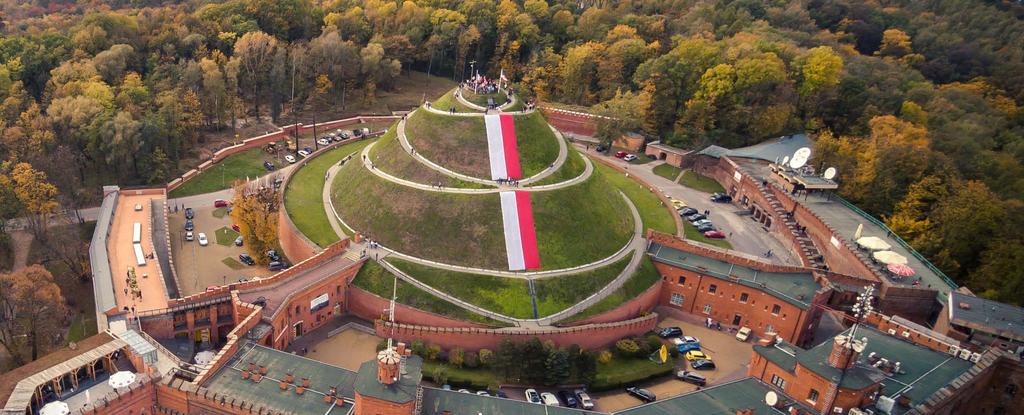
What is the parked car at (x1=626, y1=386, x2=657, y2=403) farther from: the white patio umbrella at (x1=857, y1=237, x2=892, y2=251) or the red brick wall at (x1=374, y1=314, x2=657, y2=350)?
the white patio umbrella at (x1=857, y1=237, x2=892, y2=251)

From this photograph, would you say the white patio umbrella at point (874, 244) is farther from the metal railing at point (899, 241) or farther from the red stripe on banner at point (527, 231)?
the red stripe on banner at point (527, 231)

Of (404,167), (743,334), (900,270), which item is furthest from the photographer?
(404,167)

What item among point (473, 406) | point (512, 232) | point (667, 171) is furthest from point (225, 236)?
→ point (667, 171)

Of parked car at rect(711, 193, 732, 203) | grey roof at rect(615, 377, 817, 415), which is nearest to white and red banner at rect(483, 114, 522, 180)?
grey roof at rect(615, 377, 817, 415)

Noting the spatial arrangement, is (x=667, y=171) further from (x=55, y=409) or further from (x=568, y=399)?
(x=55, y=409)

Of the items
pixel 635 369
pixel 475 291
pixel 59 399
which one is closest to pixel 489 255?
pixel 475 291

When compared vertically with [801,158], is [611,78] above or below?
above
